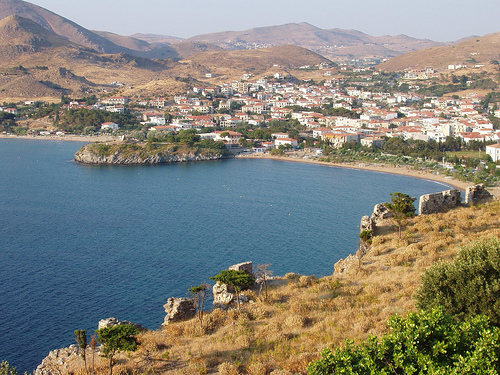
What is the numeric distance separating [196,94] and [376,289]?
91.0 m

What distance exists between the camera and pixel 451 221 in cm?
1405

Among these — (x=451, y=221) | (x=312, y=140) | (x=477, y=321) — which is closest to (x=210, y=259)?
(x=451, y=221)

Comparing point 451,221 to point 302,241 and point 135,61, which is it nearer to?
point 302,241

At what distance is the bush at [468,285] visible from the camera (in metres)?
6.96

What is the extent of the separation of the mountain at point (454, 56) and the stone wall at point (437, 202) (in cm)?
11230

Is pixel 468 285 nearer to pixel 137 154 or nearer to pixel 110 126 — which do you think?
pixel 137 154

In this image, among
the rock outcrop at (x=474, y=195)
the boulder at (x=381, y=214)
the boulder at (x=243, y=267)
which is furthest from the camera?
the rock outcrop at (x=474, y=195)

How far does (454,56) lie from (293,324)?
137 meters

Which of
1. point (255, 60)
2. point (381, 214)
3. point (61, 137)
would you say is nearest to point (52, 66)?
point (61, 137)

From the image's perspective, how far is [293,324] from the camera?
844 centimetres

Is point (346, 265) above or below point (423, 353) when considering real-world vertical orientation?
below

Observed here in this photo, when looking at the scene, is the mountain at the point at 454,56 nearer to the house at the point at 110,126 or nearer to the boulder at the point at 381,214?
the house at the point at 110,126

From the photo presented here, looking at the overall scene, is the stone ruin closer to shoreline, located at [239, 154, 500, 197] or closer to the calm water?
the calm water

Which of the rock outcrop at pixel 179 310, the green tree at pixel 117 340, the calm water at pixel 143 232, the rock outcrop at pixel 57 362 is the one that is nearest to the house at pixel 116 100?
the calm water at pixel 143 232
